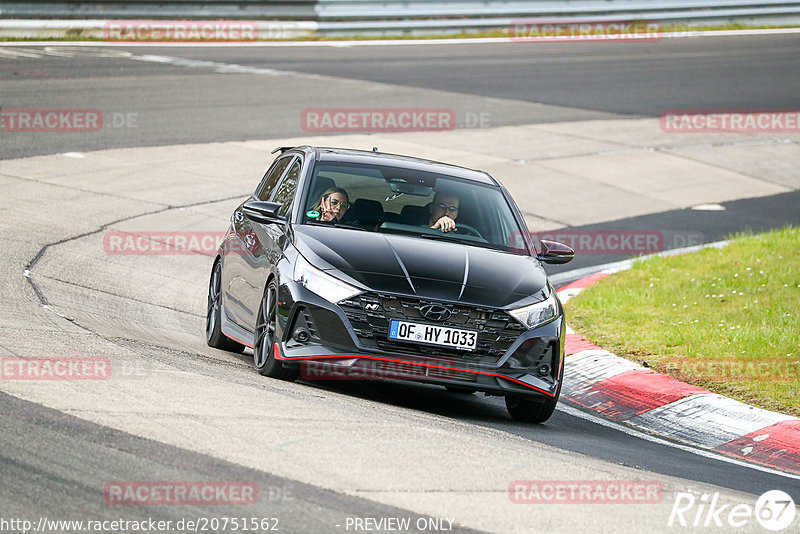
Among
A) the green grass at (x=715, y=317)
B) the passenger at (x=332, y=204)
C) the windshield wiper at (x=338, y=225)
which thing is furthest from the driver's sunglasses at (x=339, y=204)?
the green grass at (x=715, y=317)

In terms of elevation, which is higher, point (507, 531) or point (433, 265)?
point (433, 265)

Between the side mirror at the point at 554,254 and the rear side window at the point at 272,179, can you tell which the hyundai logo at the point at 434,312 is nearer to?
the side mirror at the point at 554,254

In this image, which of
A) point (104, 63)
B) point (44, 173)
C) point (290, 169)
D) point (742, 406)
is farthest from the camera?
point (104, 63)

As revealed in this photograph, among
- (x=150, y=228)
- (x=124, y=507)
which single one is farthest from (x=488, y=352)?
(x=150, y=228)

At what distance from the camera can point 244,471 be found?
18.0 feet

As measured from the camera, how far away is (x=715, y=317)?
11250 mm

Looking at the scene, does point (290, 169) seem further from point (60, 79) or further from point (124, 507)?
point (60, 79)

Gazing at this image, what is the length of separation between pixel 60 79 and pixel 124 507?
18.5 metres

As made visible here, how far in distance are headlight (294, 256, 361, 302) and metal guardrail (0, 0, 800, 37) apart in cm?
2062

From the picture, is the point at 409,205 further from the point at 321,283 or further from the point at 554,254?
the point at 321,283

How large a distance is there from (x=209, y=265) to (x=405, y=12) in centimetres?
1968

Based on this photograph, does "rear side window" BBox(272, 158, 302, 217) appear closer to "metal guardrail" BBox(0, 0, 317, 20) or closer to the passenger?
the passenger

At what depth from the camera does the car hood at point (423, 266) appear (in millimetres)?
7574

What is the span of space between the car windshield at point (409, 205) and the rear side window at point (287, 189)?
0.19 m
